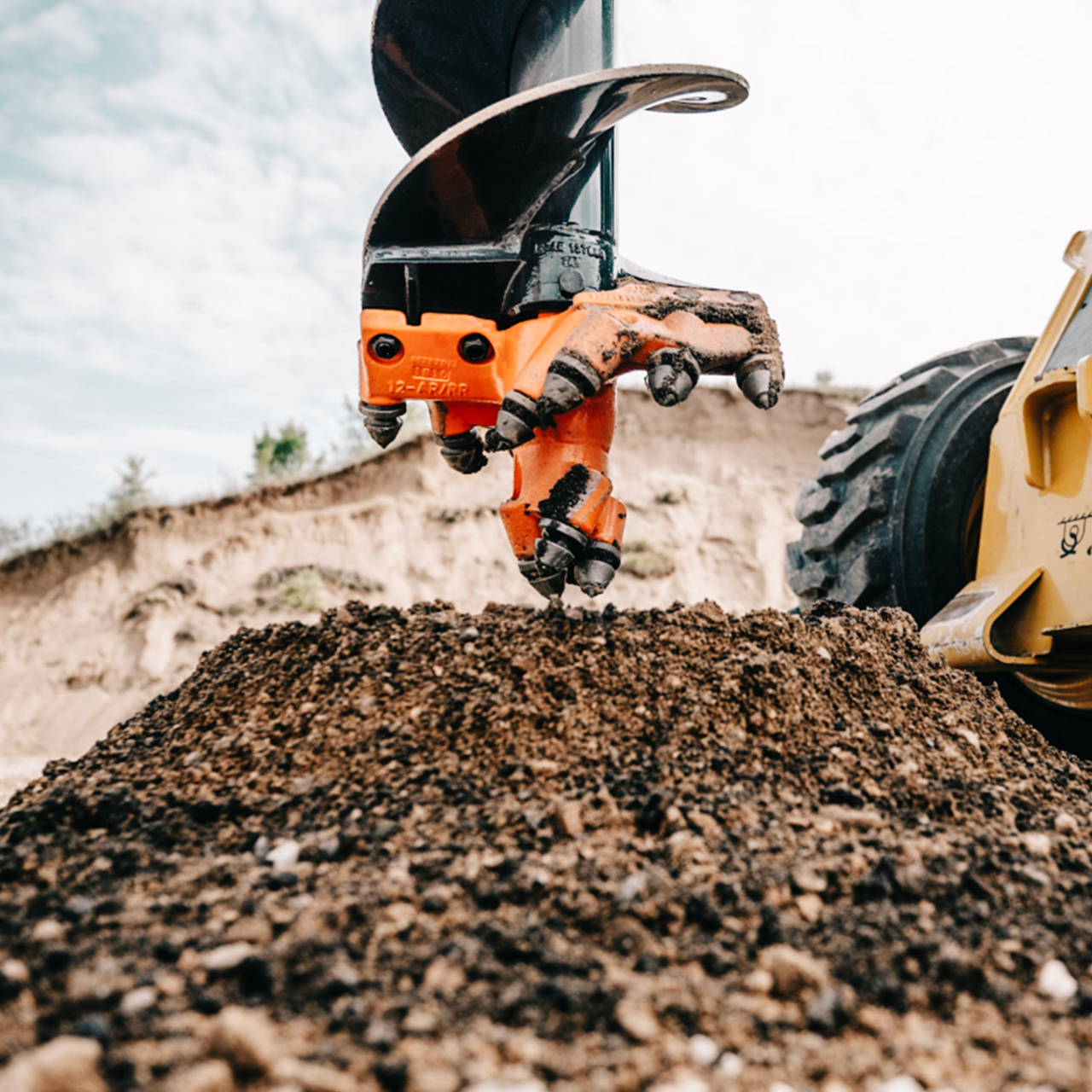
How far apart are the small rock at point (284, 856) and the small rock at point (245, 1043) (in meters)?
0.43

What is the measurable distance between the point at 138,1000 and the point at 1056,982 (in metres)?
1.13

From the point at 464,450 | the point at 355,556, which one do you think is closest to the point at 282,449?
the point at 355,556

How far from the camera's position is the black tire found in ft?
8.86

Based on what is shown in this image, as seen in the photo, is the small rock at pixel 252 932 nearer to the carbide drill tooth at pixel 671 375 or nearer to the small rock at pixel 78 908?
the small rock at pixel 78 908

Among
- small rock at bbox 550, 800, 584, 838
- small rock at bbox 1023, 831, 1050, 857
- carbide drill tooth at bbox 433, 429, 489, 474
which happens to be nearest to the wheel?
small rock at bbox 1023, 831, 1050, 857

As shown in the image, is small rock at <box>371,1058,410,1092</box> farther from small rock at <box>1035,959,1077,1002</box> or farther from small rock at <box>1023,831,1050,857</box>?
small rock at <box>1023,831,1050,857</box>

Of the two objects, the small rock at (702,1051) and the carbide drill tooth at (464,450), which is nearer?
the small rock at (702,1051)

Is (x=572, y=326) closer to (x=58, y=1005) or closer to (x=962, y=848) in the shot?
(x=962, y=848)

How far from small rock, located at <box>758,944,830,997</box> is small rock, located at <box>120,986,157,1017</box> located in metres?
0.74

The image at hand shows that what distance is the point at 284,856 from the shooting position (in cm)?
139

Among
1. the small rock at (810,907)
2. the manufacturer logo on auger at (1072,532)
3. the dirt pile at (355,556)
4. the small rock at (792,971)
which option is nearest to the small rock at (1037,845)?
the small rock at (810,907)

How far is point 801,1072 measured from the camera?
0.92 m

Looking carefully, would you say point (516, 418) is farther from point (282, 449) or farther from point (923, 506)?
point (282, 449)

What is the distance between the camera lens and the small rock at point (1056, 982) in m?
1.07
